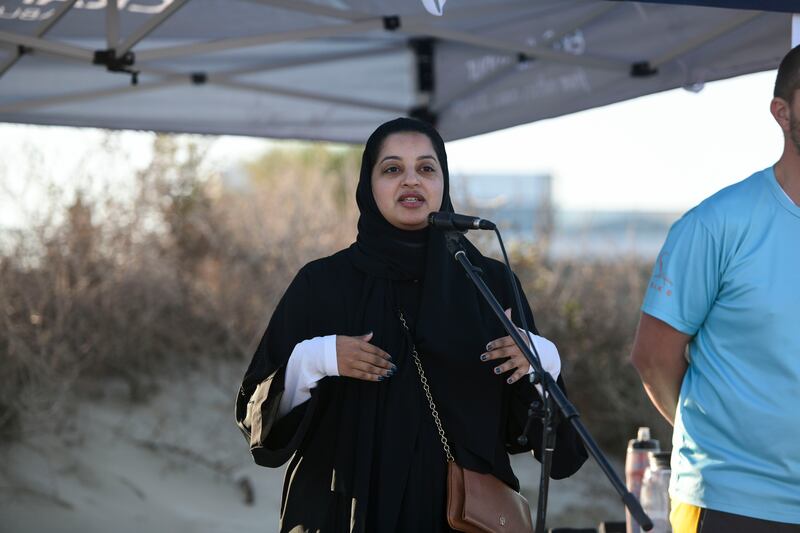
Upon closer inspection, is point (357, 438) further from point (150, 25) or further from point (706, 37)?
point (706, 37)

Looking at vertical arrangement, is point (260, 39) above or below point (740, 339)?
above

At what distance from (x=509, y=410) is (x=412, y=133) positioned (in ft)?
2.86

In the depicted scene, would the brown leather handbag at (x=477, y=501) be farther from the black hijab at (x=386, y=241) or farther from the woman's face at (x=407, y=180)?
the woman's face at (x=407, y=180)

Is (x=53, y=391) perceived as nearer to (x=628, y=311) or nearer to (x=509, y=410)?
(x=628, y=311)

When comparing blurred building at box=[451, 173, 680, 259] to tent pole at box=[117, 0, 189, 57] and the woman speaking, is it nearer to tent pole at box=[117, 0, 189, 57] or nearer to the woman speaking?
tent pole at box=[117, 0, 189, 57]

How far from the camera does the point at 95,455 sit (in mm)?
8914

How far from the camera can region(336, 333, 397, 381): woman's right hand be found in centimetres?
287

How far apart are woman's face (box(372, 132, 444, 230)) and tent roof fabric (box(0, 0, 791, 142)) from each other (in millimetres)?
1685

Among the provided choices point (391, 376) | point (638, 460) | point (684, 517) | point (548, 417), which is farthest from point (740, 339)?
point (638, 460)

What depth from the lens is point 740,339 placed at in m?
2.84

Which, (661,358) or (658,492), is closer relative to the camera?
(661,358)

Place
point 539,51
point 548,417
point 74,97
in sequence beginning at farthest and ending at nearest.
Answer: point 74,97, point 539,51, point 548,417

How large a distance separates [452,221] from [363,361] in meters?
0.43

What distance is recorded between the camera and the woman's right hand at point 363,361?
2865 mm
